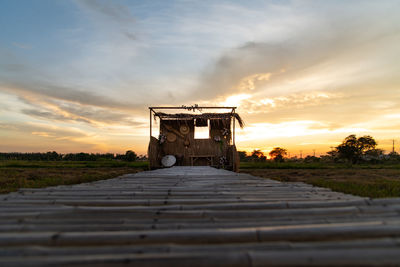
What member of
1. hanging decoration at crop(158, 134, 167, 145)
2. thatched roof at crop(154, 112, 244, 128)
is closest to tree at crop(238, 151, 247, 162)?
thatched roof at crop(154, 112, 244, 128)

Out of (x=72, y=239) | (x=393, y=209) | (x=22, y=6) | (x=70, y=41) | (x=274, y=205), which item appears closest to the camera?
(x=72, y=239)

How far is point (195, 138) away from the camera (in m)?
11.4

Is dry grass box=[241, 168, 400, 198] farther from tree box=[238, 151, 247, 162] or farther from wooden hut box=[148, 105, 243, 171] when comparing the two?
tree box=[238, 151, 247, 162]

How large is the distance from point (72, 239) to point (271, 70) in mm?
11613

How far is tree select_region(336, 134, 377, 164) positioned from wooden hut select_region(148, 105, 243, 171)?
94.2 ft

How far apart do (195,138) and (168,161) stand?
214 centimetres

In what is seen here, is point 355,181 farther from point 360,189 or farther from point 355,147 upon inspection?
point 355,147

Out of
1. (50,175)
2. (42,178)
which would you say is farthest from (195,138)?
(50,175)

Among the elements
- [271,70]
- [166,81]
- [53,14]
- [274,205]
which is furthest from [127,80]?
[274,205]

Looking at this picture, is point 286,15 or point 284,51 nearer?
point 286,15

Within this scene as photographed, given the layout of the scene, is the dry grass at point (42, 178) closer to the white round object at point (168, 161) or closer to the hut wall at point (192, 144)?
the white round object at point (168, 161)

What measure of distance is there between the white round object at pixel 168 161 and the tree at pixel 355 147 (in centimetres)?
3145

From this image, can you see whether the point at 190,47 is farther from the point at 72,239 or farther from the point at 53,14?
the point at 72,239

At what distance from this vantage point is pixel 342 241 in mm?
1137
